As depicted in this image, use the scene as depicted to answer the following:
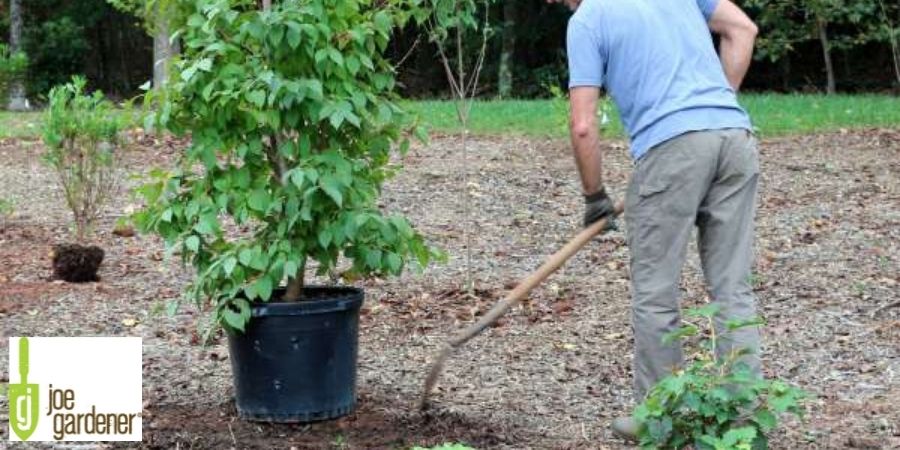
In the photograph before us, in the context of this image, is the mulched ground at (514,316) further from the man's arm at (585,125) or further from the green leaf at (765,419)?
the man's arm at (585,125)

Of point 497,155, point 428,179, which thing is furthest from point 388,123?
point 497,155

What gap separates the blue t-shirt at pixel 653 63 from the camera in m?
4.68

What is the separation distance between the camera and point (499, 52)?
92.9 ft

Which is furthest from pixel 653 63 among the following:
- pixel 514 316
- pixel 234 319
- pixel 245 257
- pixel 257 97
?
pixel 514 316

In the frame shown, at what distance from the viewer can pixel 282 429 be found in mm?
5145

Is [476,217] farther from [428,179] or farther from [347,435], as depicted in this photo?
[347,435]

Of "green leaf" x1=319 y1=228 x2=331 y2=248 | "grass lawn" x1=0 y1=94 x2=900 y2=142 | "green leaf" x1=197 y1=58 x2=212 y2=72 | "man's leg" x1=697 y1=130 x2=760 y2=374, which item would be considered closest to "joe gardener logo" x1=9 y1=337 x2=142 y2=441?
"green leaf" x1=319 y1=228 x2=331 y2=248

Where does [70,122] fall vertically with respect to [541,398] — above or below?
above

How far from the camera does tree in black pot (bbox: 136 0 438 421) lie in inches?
191

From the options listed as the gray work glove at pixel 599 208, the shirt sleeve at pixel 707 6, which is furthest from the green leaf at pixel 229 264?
the shirt sleeve at pixel 707 6

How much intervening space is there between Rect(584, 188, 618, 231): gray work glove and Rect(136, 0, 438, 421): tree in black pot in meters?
0.69

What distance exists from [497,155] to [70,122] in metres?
5.01

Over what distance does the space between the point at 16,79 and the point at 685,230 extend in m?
20.2

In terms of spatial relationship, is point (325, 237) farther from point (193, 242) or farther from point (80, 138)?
point (80, 138)
